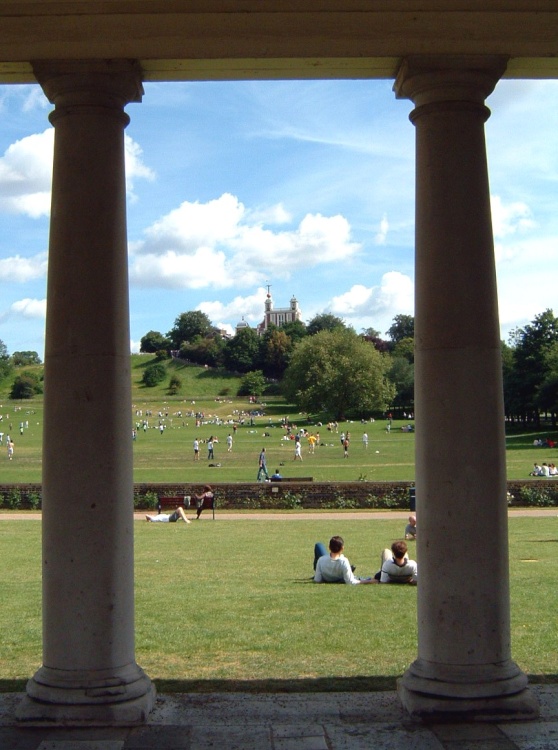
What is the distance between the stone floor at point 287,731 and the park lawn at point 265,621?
1106 mm

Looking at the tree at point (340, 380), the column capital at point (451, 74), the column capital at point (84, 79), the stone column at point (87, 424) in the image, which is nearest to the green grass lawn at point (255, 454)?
the tree at point (340, 380)

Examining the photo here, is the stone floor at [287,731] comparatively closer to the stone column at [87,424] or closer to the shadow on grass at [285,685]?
the stone column at [87,424]

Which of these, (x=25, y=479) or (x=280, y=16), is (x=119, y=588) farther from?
(x=25, y=479)

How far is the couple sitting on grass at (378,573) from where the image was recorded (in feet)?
61.9

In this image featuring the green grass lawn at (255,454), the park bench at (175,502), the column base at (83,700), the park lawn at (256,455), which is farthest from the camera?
the green grass lawn at (255,454)

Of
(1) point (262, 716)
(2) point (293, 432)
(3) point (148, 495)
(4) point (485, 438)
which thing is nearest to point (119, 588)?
(1) point (262, 716)

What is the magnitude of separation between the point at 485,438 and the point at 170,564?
16.3 m

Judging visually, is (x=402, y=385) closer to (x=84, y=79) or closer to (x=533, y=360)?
(x=533, y=360)

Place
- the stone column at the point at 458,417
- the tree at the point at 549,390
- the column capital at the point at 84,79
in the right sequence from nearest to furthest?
the stone column at the point at 458,417 → the column capital at the point at 84,79 → the tree at the point at 549,390

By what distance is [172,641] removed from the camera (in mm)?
13406

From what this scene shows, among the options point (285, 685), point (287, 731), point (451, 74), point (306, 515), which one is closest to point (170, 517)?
point (306, 515)

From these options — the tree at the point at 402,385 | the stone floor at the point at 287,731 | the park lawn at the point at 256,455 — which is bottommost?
the stone floor at the point at 287,731

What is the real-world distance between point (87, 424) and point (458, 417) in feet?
13.3

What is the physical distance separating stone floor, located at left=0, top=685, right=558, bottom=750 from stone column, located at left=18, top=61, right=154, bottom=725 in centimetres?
31
